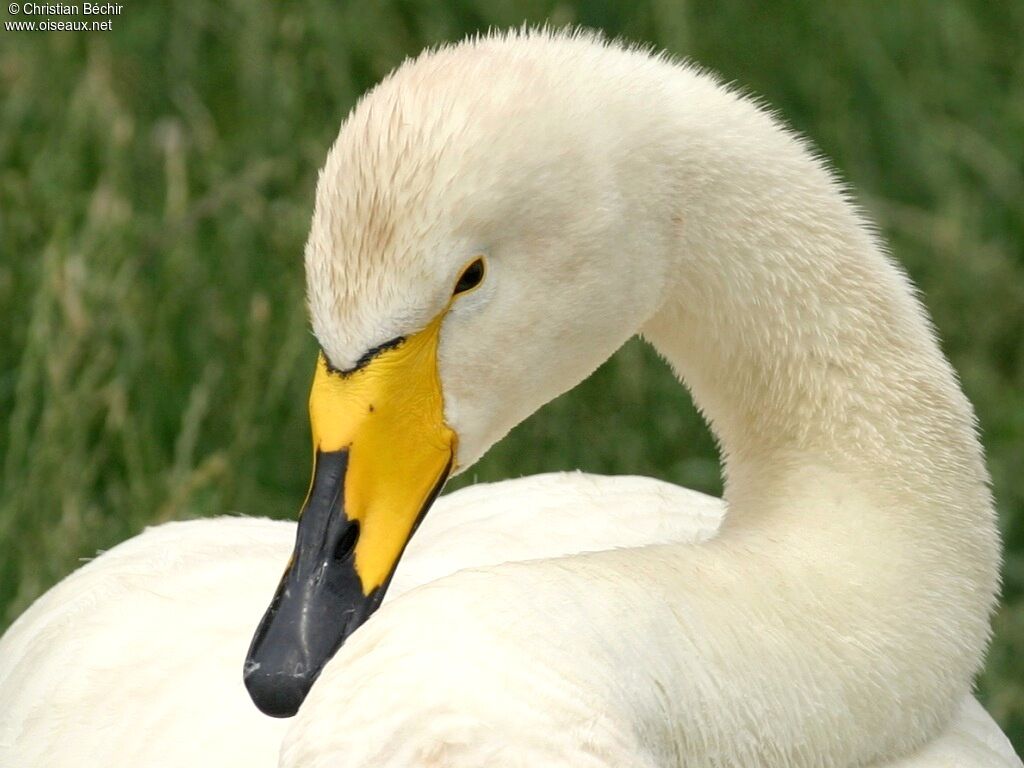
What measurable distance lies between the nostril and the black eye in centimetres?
29

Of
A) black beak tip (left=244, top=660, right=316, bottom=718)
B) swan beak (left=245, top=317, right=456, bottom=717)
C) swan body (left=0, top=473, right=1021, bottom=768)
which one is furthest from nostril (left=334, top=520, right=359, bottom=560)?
swan body (left=0, top=473, right=1021, bottom=768)

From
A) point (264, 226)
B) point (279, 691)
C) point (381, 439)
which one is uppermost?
point (381, 439)

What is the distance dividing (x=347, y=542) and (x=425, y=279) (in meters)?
0.31

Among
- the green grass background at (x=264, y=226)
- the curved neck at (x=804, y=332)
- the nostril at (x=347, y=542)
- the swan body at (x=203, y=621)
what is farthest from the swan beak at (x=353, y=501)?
the green grass background at (x=264, y=226)

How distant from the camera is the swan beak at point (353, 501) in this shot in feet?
6.78

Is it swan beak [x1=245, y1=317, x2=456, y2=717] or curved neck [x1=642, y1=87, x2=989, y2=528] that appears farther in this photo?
curved neck [x1=642, y1=87, x2=989, y2=528]

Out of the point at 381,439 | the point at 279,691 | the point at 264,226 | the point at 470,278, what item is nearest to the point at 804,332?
the point at 470,278

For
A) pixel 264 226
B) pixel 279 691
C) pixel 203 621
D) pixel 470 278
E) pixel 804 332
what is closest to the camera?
pixel 279 691

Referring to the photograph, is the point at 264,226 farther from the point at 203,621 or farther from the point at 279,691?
the point at 279,691

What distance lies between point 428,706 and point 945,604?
2.60 ft

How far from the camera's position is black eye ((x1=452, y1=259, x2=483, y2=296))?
6.89 ft

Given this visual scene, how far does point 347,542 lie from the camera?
82.5 inches

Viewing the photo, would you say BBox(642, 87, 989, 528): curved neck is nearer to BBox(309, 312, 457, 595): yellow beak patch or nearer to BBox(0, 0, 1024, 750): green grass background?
BBox(309, 312, 457, 595): yellow beak patch

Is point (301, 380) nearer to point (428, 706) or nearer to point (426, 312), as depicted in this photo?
point (426, 312)
